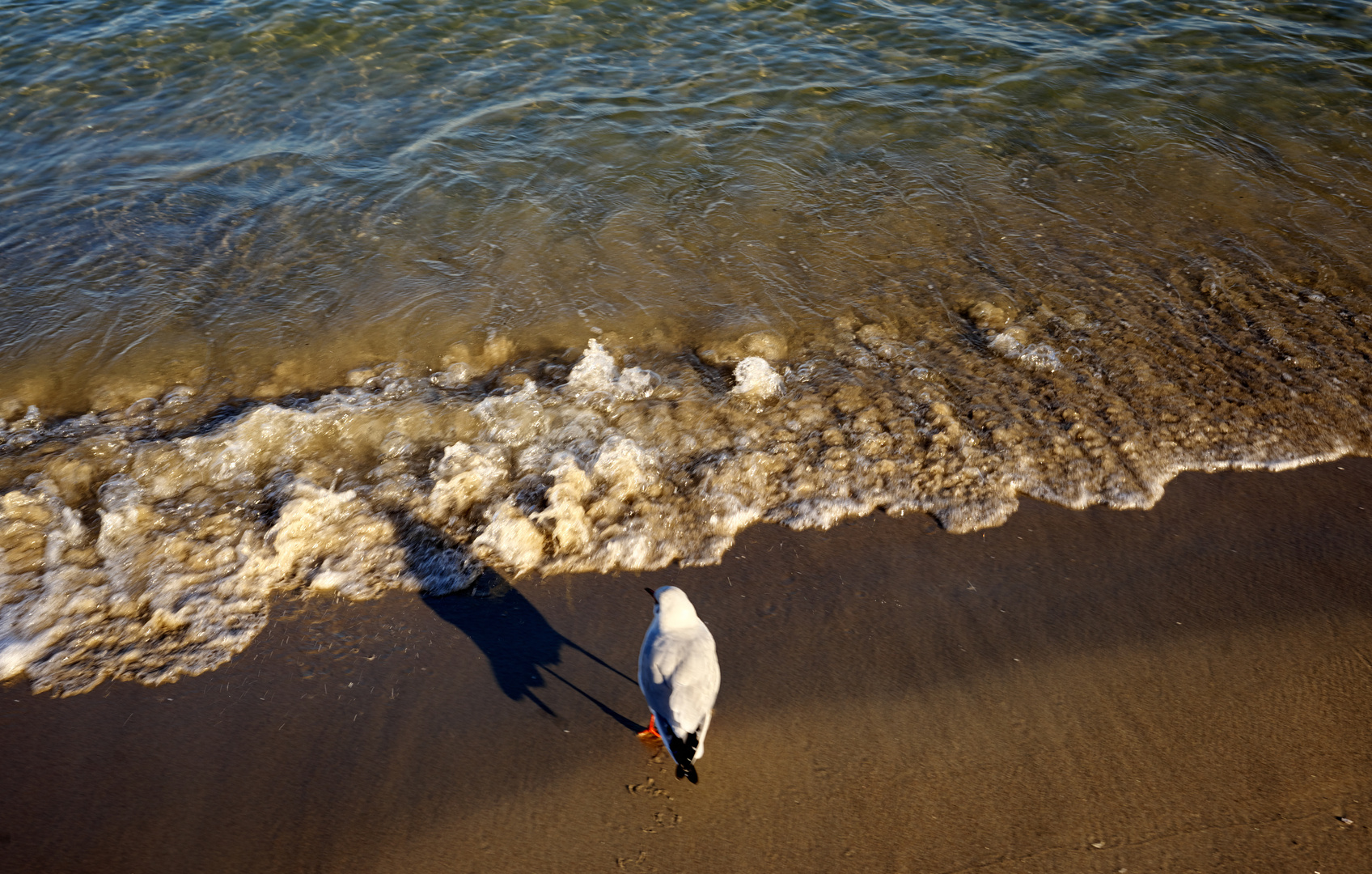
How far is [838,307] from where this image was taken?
666 cm

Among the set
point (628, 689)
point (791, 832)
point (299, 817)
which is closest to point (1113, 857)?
point (791, 832)

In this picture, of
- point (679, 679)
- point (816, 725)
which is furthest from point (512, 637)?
point (816, 725)

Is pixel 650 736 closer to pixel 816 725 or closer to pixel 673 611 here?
pixel 673 611

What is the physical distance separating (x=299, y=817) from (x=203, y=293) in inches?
215

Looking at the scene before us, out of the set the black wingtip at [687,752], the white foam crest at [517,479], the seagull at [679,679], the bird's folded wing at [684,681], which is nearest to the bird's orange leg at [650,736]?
the seagull at [679,679]

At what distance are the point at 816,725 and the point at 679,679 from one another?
0.82 meters

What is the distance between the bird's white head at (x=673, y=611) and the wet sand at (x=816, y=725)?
1.52 feet

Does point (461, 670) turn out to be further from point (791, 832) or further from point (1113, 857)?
point (1113, 857)

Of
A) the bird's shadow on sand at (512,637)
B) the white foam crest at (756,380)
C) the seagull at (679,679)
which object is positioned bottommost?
the bird's shadow on sand at (512,637)

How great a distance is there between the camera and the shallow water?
194 inches

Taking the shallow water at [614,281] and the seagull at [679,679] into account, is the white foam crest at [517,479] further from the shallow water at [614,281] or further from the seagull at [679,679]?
the seagull at [679,679]

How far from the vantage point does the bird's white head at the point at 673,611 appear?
3713 millimetres

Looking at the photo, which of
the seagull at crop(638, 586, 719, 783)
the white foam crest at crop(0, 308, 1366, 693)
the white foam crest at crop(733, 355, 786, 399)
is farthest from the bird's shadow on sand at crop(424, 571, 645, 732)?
the white foam crest at crop(733, 355, 786, 399)

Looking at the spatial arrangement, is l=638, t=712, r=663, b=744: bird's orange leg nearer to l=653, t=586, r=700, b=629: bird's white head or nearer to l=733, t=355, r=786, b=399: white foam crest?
l=653, t=586, r=700, b=629: bird's white head
